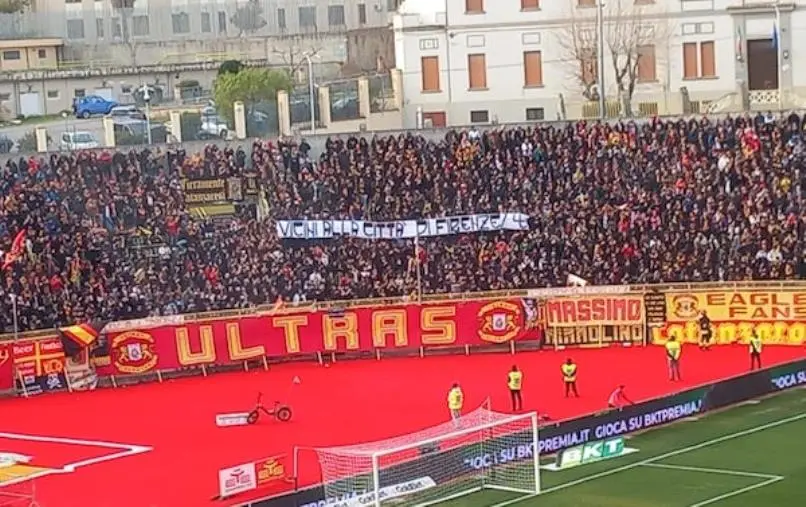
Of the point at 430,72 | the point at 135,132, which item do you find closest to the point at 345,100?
the point at 430,72

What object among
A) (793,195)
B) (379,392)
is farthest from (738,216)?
(379,392)

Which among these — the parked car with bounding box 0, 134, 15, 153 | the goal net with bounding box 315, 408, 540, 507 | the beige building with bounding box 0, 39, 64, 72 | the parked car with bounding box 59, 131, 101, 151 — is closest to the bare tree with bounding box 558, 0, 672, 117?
the parked car with bounding box 59, 131, 101, 151

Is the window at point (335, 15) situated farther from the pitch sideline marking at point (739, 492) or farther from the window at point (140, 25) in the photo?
the pitch sideline marking at point (739, 492)

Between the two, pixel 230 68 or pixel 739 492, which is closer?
pixel 739 492

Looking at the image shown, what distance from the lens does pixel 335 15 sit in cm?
8919

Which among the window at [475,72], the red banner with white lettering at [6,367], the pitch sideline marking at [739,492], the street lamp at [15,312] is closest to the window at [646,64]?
the window at [475,72]

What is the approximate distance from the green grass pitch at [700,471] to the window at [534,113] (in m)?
31.8

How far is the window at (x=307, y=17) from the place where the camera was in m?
88.7

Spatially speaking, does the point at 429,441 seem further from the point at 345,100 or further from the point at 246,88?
the point at 246,88

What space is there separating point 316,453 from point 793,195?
80.0ft

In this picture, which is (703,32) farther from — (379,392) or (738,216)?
(379,392)

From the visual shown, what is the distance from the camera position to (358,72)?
274 feet

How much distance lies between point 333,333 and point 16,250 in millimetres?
11452

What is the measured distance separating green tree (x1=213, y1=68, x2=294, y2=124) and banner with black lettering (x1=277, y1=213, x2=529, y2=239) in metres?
12.8
